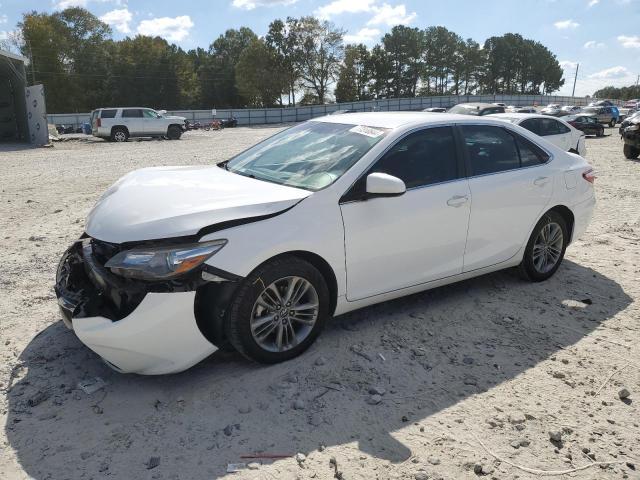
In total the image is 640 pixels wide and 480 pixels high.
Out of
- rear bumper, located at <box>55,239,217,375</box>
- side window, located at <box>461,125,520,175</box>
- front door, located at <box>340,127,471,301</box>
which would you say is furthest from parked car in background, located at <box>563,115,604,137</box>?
rear bumper, located at <box>55,239,217,375</box>

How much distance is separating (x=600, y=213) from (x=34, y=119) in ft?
82.2

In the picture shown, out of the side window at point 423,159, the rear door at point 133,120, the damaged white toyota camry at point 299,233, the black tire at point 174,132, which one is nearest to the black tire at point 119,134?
the rear door at point 133,120

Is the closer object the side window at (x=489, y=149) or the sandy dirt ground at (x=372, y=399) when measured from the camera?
the sandy dirt ground at (x=372, y=399)

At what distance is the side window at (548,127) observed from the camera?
13398 millimetres

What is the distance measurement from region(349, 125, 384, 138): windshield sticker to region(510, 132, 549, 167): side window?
1.54m

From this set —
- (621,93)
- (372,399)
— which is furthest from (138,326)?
(621,93)

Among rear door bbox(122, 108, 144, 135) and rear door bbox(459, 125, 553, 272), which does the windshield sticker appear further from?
rear door bbox(122, 108, 144, 135)

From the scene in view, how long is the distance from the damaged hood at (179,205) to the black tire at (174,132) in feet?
88.3

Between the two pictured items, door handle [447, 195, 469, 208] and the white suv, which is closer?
door handle [447, 195, 469, 208]

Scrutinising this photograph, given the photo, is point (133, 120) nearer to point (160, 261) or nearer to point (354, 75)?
point (160, 261)

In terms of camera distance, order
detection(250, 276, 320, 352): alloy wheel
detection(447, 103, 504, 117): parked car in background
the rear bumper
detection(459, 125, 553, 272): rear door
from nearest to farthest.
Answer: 1. the rear bumper
2. detection(250, 276, 320, 352): alloy wheel
3. detection(459, 125, 553, 272): rear door
4. detection(447, 103, 504, 117): parked car in background

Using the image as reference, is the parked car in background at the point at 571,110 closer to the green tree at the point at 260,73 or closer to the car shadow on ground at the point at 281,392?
the car shadow on ground at the point at 281,392

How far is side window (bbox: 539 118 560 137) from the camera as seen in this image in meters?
13.4

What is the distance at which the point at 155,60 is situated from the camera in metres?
73.0
